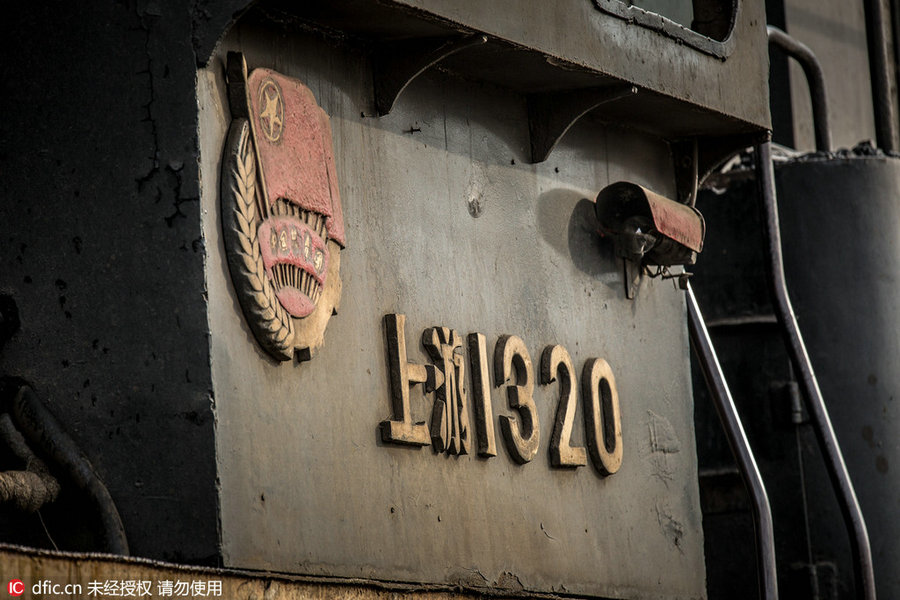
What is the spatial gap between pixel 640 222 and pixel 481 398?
1293 millimetres

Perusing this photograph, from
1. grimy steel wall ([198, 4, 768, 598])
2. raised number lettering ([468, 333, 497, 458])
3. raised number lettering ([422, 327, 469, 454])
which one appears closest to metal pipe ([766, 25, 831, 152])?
grimy steel wall ([198, 4, 768, 598])

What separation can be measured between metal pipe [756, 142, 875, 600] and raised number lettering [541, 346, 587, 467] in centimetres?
154

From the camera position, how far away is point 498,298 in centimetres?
603

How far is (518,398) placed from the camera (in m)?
5.98

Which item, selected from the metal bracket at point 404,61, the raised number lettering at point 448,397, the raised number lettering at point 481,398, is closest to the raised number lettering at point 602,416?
→ the raised number lettering at point 481,398

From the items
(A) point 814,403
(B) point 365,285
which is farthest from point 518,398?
(A) point 814,403

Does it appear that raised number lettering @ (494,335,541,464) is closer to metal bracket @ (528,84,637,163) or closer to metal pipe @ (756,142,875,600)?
metal bracket @ (528,84,637,163)

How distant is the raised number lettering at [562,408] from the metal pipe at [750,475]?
2.70 feet

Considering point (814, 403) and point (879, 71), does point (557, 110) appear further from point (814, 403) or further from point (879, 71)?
point (879, 71)

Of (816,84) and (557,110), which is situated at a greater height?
(816,84)

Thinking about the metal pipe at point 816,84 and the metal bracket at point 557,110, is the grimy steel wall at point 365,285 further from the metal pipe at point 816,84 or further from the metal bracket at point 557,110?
the metal pipe at point 816,84

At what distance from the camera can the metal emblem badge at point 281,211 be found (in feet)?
15.6

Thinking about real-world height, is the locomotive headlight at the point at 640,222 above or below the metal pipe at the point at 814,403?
above

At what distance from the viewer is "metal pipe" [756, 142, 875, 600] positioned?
7.31 metres
